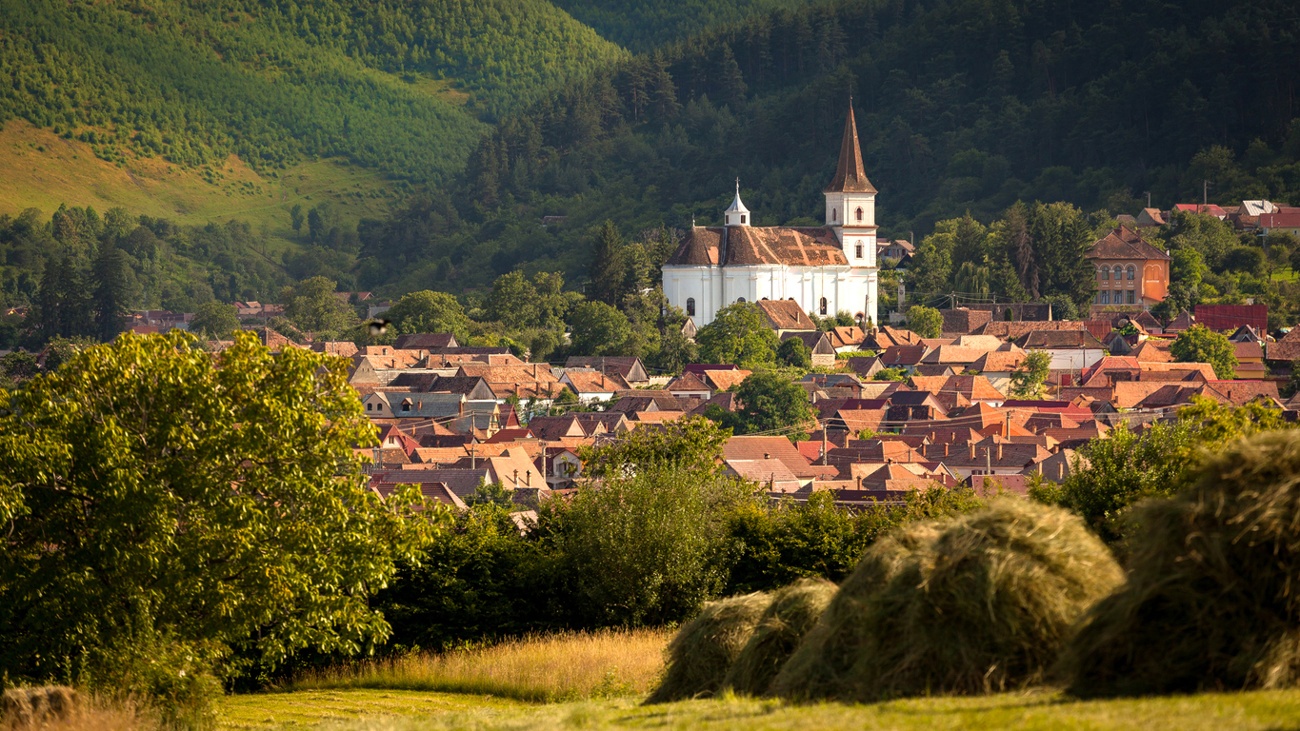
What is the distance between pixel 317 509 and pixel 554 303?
104149 mm

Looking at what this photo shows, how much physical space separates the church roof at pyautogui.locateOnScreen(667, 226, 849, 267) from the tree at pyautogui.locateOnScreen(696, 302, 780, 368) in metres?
8.52

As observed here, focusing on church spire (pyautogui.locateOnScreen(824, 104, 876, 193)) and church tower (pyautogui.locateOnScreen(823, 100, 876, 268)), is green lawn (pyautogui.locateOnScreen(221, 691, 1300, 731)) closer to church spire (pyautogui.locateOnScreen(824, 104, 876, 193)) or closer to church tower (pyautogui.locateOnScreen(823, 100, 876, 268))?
church tower (pyautogui.locateOnScreen(823, 100, 876, 268))

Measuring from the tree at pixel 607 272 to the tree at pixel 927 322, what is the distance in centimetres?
1919

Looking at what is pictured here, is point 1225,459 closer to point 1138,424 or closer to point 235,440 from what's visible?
point 235,440

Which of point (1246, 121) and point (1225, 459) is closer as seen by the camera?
point (1225, 459)

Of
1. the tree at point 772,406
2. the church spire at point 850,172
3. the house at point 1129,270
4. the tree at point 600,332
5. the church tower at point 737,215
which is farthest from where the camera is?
the church spire at point 850,172

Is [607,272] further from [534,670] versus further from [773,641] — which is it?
[773,641]

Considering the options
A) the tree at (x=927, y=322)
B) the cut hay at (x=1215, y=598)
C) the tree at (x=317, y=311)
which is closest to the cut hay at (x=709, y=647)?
the cut hay at (x=1215, y=598)

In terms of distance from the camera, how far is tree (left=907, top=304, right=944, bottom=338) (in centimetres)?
11769

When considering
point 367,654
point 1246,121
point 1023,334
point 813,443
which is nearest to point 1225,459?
point 367,654

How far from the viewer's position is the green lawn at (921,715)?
10.5 meters

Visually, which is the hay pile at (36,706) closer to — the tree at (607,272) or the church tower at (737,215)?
the tree at (607,272)

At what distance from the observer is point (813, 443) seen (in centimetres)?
7650

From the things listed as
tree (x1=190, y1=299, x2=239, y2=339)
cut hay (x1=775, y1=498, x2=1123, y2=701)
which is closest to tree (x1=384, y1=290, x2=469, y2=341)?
tree (x1=190, y1=299, x2=239, y2=339)
